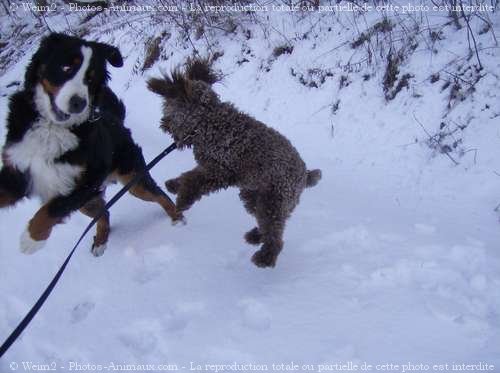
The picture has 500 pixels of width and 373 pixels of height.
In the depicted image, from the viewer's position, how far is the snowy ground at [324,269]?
6.64ft

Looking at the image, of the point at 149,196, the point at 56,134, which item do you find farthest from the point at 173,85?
the point at 149,196

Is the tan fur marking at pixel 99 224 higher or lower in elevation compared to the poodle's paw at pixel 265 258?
higher

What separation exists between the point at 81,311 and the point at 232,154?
4.58 ft

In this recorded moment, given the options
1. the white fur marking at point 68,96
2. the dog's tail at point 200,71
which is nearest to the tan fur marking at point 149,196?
the white fur marking at point 68,96

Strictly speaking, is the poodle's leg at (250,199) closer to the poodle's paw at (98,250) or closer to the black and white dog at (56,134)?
the black and white dog at (56,134)

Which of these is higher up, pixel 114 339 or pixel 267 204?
pixel 267 204

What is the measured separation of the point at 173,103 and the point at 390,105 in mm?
2370

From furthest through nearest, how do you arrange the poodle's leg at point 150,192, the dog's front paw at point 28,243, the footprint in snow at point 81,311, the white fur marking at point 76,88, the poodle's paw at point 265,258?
1. the poodle's leg at point 150,192
2. the poodle's paw at point 265,258
3. the footprint in snow at point 81,311
4. the dog's front paw at point 28,243
5. the white fur marking at point 76,88

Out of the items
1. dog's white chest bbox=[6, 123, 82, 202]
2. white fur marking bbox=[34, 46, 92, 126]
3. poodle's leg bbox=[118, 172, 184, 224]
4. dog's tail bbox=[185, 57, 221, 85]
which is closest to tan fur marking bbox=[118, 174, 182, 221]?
poodle's leg bbox=[118, 172, 184, 224]

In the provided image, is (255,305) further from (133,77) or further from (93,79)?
(133,77)

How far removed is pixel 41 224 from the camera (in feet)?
7.11

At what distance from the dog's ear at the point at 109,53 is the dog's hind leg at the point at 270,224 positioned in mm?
1334

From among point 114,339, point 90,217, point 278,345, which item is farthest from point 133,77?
point 278,345

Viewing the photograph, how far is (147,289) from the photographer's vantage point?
2.44m
